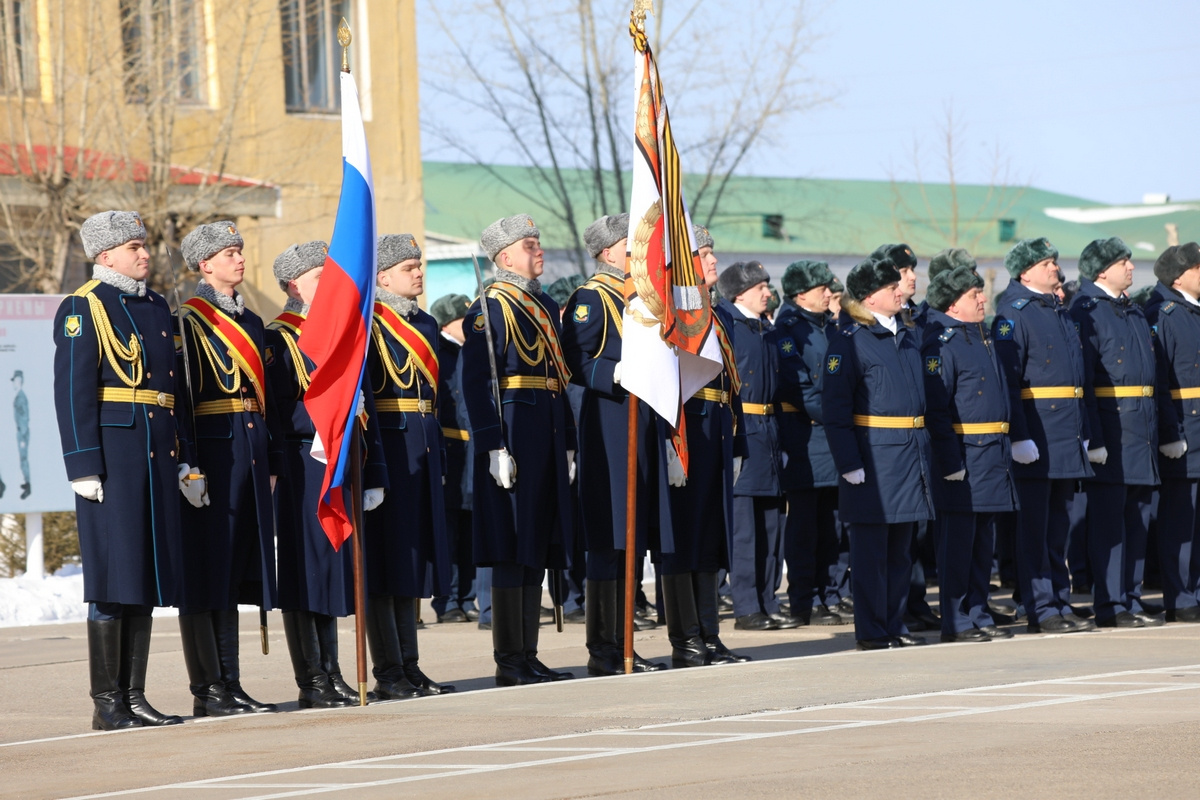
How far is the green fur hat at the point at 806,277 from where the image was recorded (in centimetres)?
1293

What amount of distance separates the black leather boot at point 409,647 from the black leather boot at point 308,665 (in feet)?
1.35

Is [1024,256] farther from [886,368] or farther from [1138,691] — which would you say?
[1138,691]

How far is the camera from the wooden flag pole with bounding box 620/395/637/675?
9320 millimetres

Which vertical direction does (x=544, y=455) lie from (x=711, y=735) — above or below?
above

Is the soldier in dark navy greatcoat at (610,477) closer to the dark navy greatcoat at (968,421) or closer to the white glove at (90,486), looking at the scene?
the dark navy greatcoat at (968,421)

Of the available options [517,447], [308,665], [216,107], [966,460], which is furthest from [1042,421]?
[216,107]

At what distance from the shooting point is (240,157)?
22344 millimetres

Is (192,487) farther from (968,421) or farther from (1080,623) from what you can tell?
(1080,623)

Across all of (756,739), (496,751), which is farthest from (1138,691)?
(496,751)

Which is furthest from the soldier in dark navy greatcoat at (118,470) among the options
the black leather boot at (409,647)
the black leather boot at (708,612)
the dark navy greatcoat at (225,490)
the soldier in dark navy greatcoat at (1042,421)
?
the soldier in dark navy greatcoat at (1042,421)

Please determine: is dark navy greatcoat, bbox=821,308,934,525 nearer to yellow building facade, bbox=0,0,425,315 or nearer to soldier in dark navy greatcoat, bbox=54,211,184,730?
soldier in dark navy greatcoat, bbox=54,211,184,730

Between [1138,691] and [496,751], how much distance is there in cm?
286

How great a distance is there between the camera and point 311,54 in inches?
926

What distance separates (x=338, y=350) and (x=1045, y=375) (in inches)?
189
